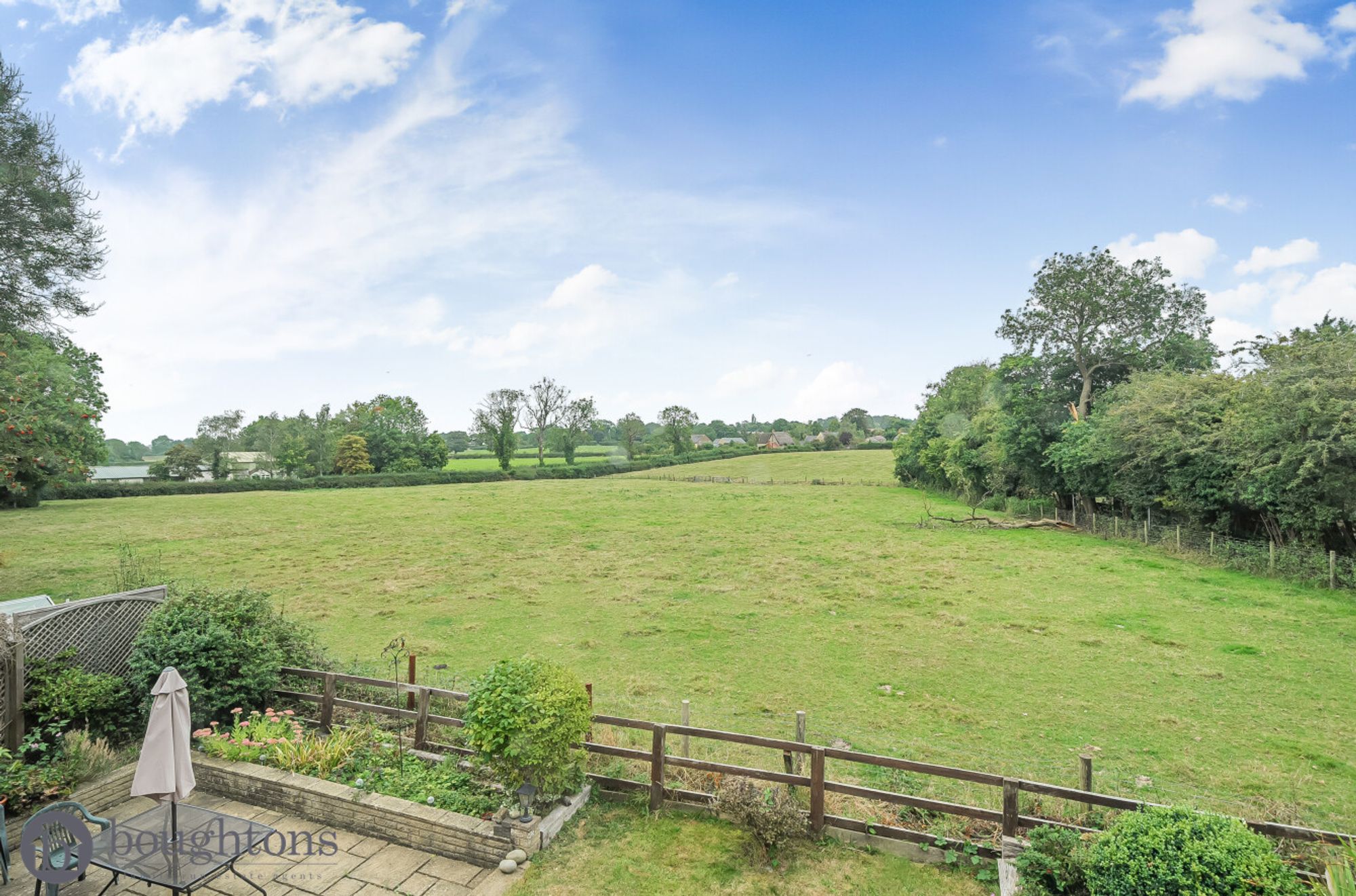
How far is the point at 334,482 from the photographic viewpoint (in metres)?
55.9

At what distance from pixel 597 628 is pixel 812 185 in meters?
22.6

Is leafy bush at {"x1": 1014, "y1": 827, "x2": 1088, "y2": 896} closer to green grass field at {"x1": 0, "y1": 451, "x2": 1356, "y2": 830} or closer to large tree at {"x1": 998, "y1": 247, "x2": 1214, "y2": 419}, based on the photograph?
green grass field at {"x1": 0, "y1": 451, "x2": 1356, "y2": 830}

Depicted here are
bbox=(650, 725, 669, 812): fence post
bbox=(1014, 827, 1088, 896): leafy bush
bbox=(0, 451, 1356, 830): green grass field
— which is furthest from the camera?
bbox=(0, 451, 1356, 830): green grass field

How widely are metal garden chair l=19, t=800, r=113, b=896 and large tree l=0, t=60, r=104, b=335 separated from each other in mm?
12507

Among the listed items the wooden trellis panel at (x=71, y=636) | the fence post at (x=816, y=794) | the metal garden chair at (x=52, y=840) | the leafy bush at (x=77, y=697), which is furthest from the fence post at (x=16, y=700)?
the fence post at (x=816, y=794)

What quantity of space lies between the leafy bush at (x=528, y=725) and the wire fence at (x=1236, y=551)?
22.7 m

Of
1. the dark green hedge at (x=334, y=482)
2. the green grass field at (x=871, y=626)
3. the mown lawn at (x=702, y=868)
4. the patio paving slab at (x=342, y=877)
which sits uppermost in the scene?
the dark green hedge at (x=334, y=482)

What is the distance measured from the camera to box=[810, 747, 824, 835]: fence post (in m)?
6.14

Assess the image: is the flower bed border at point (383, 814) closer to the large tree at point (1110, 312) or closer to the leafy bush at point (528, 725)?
the leafy bush at point (528, 725)

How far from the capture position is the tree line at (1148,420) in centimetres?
1783

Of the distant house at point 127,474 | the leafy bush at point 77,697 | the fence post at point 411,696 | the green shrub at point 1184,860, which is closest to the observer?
the green shrub at point 1184,860

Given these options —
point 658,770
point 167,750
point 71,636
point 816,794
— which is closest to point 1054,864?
point 816,794

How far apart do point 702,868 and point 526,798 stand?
1894mm

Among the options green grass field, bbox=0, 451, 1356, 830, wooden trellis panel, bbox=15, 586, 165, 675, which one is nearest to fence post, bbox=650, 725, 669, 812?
green grass field, bbox=0, 451, 1356, 830
